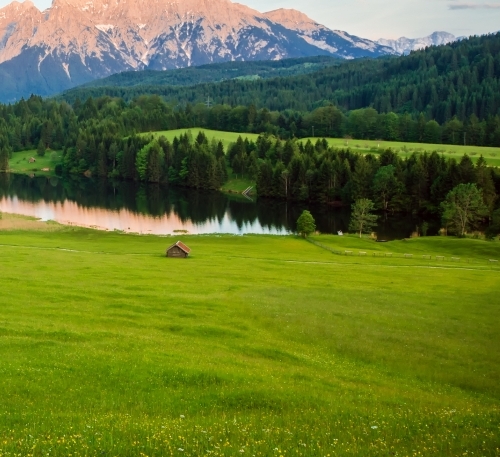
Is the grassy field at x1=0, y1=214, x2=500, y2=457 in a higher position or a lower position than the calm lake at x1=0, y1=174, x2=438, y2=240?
lower

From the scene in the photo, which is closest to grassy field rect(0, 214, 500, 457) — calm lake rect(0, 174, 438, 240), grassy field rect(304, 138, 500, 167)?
calm lake rect(0, 174, 438, 240)

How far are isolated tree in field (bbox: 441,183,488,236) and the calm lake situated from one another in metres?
10.3

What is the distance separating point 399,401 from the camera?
2203 cm

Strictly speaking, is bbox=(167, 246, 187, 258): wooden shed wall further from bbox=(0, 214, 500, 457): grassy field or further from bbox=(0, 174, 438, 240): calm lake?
bbox=(0, 174, 438, 240): calm lake

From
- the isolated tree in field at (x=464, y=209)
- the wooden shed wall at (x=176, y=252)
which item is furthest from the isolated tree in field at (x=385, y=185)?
the wooden shed wall at (x=176, y=252)

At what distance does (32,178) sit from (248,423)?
196414mm

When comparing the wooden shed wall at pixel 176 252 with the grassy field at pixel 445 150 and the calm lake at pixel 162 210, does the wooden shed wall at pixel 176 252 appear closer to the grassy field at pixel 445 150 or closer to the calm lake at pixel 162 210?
the calm lake at pixel 162 210

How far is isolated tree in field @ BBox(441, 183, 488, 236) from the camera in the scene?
103 m

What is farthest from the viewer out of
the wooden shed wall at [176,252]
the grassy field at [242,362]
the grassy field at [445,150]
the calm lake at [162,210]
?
the grassy field at [445,150]

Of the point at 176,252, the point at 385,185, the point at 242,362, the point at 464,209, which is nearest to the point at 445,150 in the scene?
the point at 385,185

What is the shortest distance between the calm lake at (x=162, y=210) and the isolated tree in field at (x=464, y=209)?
1033 cm

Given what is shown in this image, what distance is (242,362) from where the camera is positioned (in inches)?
1017

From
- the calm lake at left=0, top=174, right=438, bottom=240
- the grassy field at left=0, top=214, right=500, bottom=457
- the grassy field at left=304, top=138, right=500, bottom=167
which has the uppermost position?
the grassy field at left=304, top=138, right=500, bottom=167

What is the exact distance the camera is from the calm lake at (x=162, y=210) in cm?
11838
